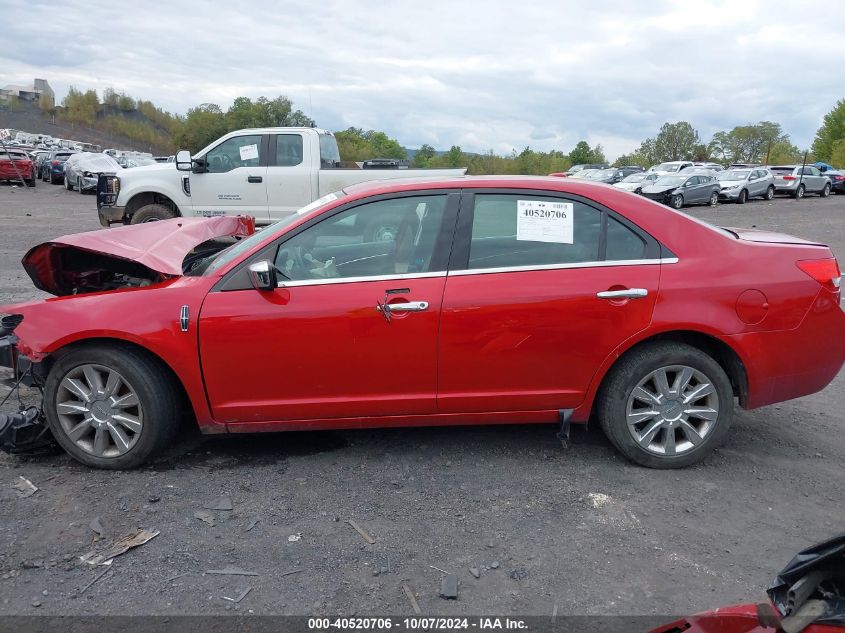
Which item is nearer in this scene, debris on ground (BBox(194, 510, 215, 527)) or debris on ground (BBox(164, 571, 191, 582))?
debris on ground (BBox(164, 571, 191, 582))

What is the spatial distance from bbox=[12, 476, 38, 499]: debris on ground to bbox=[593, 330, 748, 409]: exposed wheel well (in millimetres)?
3241

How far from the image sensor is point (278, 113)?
1801 inches

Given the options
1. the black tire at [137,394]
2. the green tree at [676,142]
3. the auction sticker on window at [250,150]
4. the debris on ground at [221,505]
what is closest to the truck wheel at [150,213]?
the auction sticker on window at [250,150]

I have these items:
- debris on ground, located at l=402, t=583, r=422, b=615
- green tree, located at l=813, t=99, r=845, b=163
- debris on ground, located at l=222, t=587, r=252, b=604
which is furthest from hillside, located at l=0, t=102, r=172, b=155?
debris on ground, located at l=402, t=583, r=422, b=615

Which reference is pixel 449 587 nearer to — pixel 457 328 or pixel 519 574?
pixel 519 574

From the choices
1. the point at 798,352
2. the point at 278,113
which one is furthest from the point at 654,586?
the point at 278,113

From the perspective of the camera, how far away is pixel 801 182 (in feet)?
103

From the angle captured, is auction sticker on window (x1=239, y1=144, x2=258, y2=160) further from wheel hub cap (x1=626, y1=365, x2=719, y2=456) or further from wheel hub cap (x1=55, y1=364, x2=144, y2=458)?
wheel hub cap (x1=626, y1=365, x2=719, y2=456)

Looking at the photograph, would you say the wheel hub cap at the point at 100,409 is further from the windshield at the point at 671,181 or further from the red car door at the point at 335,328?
the windshield at the point at 671,181

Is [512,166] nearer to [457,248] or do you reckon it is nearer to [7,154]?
[7,154]

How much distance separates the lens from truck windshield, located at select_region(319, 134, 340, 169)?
39.5ft

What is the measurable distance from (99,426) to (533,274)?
261 cm

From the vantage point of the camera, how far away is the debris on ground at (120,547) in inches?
127

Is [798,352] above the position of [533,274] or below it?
below
